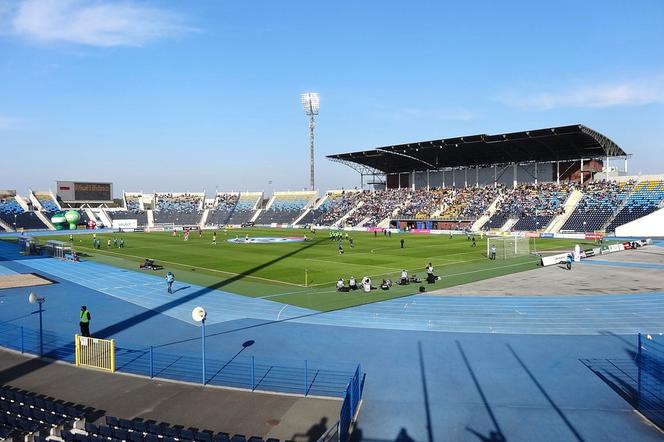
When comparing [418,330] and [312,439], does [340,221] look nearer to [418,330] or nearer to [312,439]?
[418,330]

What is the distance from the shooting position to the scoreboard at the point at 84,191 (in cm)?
10069

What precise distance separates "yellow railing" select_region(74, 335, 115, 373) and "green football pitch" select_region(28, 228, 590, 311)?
10.5 m

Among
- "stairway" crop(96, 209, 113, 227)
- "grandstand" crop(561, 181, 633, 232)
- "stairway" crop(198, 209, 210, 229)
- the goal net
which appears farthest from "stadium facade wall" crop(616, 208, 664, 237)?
"stairway" crop(96, 209, 113, 227)

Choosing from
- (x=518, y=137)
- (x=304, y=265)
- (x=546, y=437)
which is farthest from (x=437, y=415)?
(x=518, y=137)

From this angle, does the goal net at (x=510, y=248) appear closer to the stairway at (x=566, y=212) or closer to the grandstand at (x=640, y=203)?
the stairway at (x=566, y=212)

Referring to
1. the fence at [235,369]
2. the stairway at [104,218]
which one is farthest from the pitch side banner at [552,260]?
the stairway at [104,218]

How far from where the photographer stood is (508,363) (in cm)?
1512

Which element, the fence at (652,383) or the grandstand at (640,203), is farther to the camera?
the grandstand at (640,203)

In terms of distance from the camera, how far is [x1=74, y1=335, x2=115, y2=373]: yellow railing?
1449cm

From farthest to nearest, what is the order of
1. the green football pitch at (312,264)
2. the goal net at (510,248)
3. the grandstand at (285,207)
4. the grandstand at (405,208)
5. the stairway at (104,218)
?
1. the grandstand at (285,207)
2. the stairway at (104,218)
3. the grandstand at (405,208)
4. the goal net at (510,248)
5. the green football pitch at (312,264)

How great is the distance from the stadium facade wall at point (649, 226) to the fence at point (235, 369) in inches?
2496

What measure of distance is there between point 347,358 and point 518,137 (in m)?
66.1

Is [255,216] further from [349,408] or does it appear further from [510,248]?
[349,408]

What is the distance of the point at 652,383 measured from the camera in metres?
13.1
